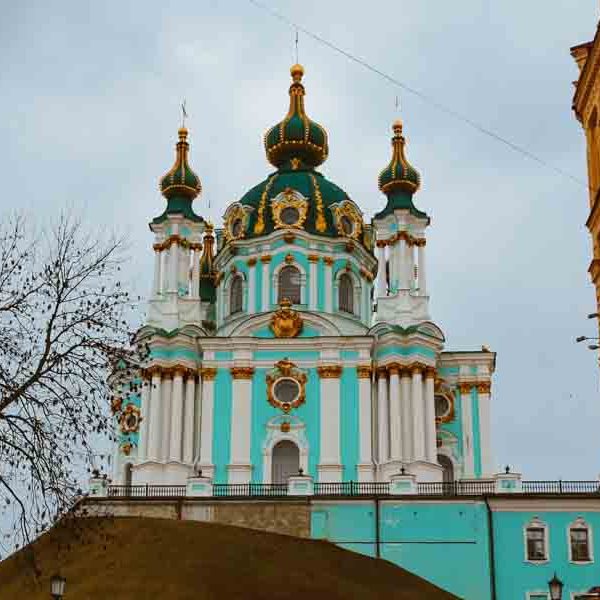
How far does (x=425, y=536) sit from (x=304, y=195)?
18146mm

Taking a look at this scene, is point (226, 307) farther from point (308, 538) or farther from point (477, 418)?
point (308, 538)

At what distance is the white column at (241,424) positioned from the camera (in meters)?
45.2

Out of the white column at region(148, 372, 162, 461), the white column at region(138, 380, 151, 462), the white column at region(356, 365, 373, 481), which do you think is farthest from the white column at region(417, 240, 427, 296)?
the white column at region(138, 380, 151, 462)

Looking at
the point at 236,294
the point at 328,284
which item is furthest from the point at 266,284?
the point at 328,284

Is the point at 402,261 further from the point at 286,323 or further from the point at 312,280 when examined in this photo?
the point at 286,323

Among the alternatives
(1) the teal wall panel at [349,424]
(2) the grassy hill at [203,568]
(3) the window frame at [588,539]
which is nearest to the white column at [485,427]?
(1) the teal wall panel at [349,424]

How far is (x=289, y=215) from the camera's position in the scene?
51.2 m

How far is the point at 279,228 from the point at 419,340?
8030 mm

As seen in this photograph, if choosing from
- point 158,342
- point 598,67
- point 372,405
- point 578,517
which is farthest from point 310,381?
point 598,67

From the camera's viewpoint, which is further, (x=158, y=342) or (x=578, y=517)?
(x=158, y=342)

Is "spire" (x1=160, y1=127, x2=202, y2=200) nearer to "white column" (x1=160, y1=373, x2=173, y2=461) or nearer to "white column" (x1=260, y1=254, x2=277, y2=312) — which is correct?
"white column" (x1=260, y1=254, x2=277, y2=312)

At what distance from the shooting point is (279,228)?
5050 centimetres

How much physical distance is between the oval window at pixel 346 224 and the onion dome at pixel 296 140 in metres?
3.90

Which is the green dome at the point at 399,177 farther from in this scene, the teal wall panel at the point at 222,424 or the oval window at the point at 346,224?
the teal wall panel at the point at 222,424
